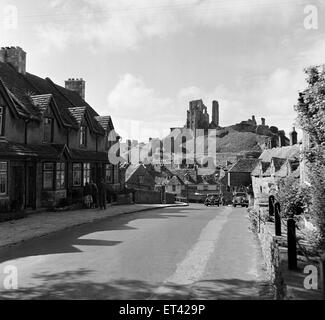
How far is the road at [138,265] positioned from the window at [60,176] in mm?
9566

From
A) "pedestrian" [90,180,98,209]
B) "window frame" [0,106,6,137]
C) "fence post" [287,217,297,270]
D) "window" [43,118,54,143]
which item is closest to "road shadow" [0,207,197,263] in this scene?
"fence post" [287,217,297,270]

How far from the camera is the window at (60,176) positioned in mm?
22812

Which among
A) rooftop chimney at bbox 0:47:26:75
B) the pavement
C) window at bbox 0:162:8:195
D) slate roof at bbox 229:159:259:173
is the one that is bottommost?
the pavement

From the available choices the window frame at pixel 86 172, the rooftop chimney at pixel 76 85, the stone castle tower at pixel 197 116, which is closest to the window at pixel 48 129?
the window frame at pixel 86 172

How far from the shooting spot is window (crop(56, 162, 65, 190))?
2281 cm

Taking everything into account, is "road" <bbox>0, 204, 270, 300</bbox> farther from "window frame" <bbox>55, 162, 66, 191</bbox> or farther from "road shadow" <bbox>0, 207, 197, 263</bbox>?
"window frame" <bbox>55, 162, 66, 191</bbox>

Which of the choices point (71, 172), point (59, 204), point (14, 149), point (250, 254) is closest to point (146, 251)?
point (250, 254)

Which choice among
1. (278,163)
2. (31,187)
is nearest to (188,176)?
(278,163)

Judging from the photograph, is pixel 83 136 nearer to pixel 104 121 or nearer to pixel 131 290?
pixel 104 121

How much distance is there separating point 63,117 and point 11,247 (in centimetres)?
1551

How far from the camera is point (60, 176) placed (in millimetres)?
23344

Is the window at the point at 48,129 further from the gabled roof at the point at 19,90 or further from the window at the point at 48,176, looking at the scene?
the window at the point at 48,176

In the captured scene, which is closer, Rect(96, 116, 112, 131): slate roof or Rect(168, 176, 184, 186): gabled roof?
Rect(96, 116, 112, 131): slate roof

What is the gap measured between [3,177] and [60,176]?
16.7ft
